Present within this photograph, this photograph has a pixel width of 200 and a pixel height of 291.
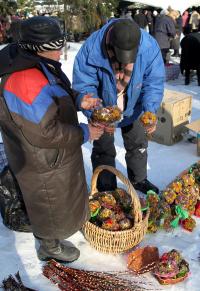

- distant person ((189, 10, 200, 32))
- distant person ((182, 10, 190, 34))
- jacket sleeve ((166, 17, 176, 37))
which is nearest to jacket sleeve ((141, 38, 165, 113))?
jacket sleeve ((166, 17, 176, 37))

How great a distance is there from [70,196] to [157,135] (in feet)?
9.40

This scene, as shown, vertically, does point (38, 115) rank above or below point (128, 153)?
above

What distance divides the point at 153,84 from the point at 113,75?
39 cm

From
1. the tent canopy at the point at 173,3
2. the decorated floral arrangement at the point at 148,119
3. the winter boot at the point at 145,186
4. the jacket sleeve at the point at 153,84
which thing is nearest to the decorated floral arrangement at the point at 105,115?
the decorated floral arrangement at the point at 148,119

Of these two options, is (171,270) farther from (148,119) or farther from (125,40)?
(125,40)

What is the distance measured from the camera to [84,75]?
2928 mm

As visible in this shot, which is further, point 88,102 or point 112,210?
point 112,210

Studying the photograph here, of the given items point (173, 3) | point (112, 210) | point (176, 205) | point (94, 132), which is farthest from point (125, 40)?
point (173, 3)

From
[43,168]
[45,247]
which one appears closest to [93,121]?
[43,168]

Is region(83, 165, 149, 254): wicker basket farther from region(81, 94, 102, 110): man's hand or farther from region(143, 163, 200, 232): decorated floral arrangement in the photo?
region(81, 94, 102, 110): man's hand

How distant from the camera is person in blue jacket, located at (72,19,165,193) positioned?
8.32ft

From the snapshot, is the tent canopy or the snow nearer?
the snow

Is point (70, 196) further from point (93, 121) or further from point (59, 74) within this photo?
point (59, 74)

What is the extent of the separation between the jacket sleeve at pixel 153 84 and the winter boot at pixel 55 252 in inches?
50.8
